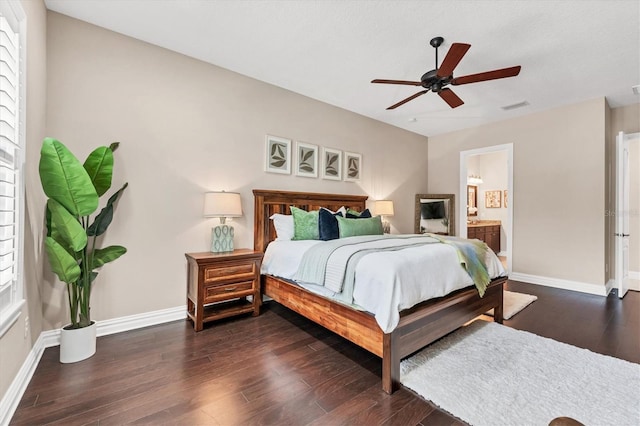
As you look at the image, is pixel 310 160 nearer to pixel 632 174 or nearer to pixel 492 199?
pixel 632 174

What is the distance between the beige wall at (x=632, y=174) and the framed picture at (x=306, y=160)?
15.3 feet

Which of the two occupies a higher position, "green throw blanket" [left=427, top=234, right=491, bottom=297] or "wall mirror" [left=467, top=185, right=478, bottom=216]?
"wall mirror" [left=467, top=185, right=478, bottom=216]

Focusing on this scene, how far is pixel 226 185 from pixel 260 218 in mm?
602

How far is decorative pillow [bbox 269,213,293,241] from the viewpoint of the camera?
353cm

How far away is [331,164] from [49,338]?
384cm

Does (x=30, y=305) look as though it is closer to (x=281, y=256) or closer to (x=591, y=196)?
(x=281, y=256)

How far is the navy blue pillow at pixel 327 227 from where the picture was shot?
11.2 feet

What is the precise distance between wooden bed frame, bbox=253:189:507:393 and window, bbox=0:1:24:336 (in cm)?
201

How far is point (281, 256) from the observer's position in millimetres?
3137

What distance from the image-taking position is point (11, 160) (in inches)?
69.5

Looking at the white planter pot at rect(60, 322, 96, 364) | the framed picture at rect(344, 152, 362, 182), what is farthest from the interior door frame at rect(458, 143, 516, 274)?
the white planter pot at rect(60, 322, 96, 364)

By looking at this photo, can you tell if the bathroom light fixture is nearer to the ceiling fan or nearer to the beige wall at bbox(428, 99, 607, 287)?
the beige wall at bbox(428, 99, 607, 287)

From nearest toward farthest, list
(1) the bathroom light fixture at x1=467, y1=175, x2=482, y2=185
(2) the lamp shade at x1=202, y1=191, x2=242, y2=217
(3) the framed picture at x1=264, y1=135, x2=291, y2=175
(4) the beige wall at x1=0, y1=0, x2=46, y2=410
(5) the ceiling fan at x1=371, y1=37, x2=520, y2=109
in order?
(4) the beige wall at x1=0, y1=0, x2=46, y2=410, (5) the ceiling fan at x1=371, y1=37, x2=520, y2=109, (2) the lamp shade at x1=202, y1=191, x2=242, y2=217, (3) the framed picture at x1=264, y1=135, x2=291, y2=175, (1) the bathroom light fixture at x1=467, y1=175, x2=482, y2=185

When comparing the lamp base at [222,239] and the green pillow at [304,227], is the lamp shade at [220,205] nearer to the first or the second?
the lamp base at [222,239]
